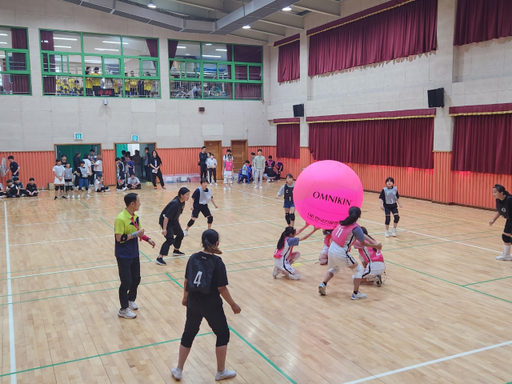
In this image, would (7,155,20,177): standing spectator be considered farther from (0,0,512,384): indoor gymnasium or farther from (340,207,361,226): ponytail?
(340,207,361,226): ponytail

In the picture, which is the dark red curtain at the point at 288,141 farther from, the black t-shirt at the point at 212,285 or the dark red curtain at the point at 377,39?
the black t-shirt at the point at 212,285

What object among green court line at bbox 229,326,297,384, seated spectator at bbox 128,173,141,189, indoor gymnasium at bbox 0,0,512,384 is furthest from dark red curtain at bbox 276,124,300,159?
green court line at bbox 229,326,297,384

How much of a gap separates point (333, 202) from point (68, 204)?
13.7 m

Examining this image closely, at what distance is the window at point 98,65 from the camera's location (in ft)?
75.5

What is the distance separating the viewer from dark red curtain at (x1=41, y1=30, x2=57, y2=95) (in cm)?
2277

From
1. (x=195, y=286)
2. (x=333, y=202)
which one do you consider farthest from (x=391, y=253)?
(x=195, y=286)

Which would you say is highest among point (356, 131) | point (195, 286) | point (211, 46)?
point (211, 46)

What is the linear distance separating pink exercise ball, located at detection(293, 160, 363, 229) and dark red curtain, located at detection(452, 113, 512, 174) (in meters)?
9.23

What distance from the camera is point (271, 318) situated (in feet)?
22.0

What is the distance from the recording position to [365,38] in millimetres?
20531

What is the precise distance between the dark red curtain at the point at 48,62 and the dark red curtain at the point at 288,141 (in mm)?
12542

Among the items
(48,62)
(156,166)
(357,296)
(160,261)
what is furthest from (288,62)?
(357,296)

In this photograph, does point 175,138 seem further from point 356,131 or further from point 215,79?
point 356,131

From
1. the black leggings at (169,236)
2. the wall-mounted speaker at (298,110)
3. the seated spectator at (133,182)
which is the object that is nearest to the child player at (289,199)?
the black leggings at (169,236)
